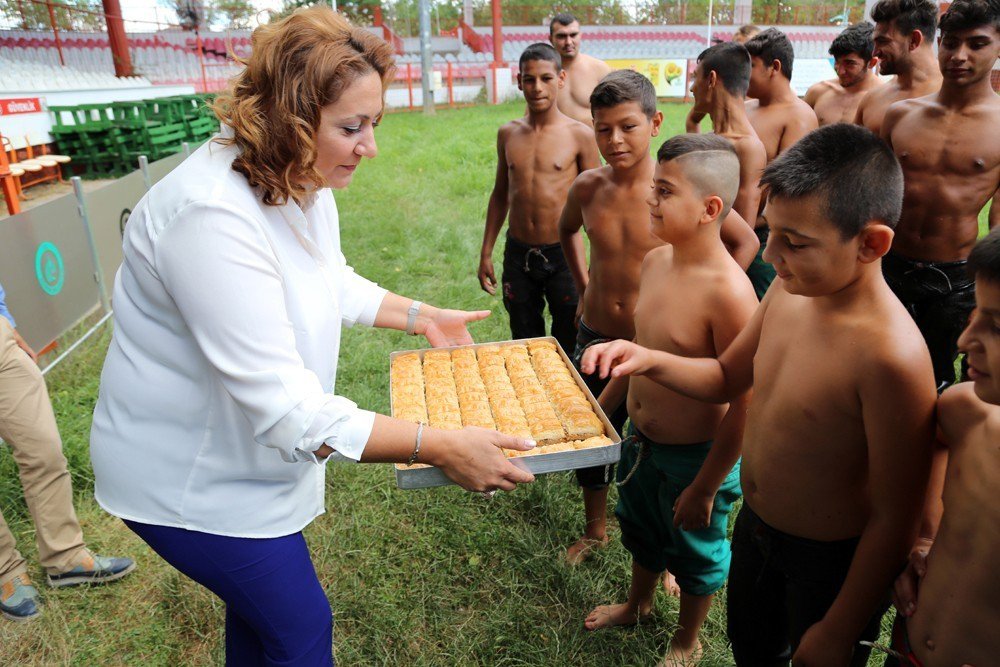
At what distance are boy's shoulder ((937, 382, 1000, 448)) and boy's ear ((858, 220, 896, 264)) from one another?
0.33 m

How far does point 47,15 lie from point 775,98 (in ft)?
81.8

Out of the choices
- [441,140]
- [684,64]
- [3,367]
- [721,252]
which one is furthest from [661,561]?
[684,64]

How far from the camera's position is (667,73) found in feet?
93.8

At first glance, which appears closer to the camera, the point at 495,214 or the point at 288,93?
the point at 288,93

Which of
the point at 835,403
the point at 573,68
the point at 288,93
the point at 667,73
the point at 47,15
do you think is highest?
the point at 47,15

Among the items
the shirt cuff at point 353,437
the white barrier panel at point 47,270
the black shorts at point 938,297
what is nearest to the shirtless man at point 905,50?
the black shorts at point 938,297

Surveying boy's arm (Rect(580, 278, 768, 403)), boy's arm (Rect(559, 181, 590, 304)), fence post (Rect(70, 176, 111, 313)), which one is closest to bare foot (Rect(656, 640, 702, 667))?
boy's arm (Rect(580, 278, 768, 403))

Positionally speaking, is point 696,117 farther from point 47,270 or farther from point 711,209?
point 47,270

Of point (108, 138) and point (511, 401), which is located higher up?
point (108, 138)

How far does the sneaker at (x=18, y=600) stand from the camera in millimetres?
2934

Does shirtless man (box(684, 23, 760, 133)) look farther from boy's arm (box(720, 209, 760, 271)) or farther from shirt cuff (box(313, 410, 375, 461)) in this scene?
shirt cuff (box(313, 410, 375, 461))

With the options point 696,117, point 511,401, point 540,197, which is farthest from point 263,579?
point 696,117

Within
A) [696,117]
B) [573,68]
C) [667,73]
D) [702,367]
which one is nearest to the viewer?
[702,367]

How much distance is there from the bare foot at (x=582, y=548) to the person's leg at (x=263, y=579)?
1.52 meters
